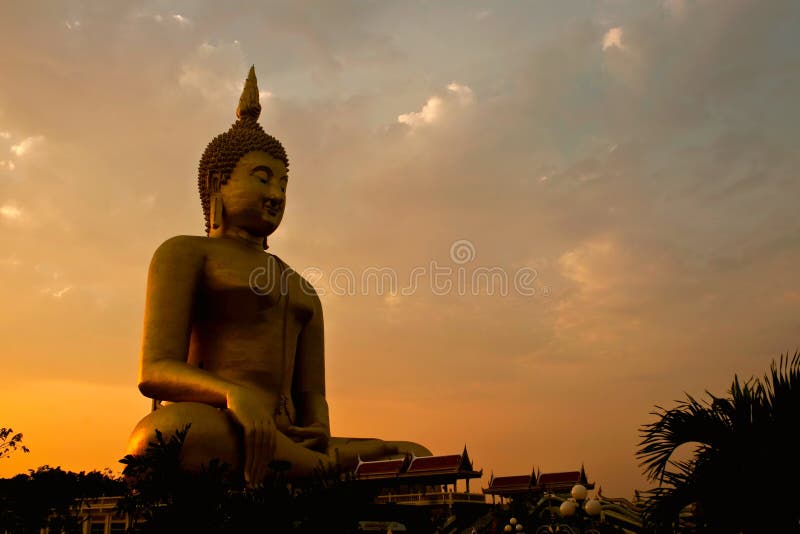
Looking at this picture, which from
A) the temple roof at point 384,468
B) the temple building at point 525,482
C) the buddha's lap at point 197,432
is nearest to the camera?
the buddha's lap at point 197,432

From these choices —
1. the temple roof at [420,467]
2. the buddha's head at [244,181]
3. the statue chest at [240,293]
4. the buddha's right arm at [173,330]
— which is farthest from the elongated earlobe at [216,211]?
the temple roof at [420,467]

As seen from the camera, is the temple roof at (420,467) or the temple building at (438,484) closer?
the temple roof at (420,467)

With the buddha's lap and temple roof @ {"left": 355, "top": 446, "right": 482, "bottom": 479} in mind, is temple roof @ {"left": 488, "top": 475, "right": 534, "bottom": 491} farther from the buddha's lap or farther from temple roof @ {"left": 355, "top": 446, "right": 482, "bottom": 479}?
the buddha's lap

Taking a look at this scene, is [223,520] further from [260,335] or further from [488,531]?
[488,531]

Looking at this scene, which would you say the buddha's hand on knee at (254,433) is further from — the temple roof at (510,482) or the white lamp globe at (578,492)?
the temple roof at (510,482)

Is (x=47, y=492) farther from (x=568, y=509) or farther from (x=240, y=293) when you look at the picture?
(x=568, y=509)

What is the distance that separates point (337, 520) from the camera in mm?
5090

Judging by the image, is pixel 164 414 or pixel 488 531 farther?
pixel 488 531

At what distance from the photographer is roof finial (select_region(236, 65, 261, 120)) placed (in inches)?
431

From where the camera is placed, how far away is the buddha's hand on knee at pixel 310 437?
29.5 feet

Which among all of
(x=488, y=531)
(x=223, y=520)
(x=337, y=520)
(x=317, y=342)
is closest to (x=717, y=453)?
(x=337, y=520)

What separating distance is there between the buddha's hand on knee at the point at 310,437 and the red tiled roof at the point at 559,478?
19970 millimetres

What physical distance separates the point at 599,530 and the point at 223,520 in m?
6.71

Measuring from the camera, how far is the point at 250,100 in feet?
36.2
